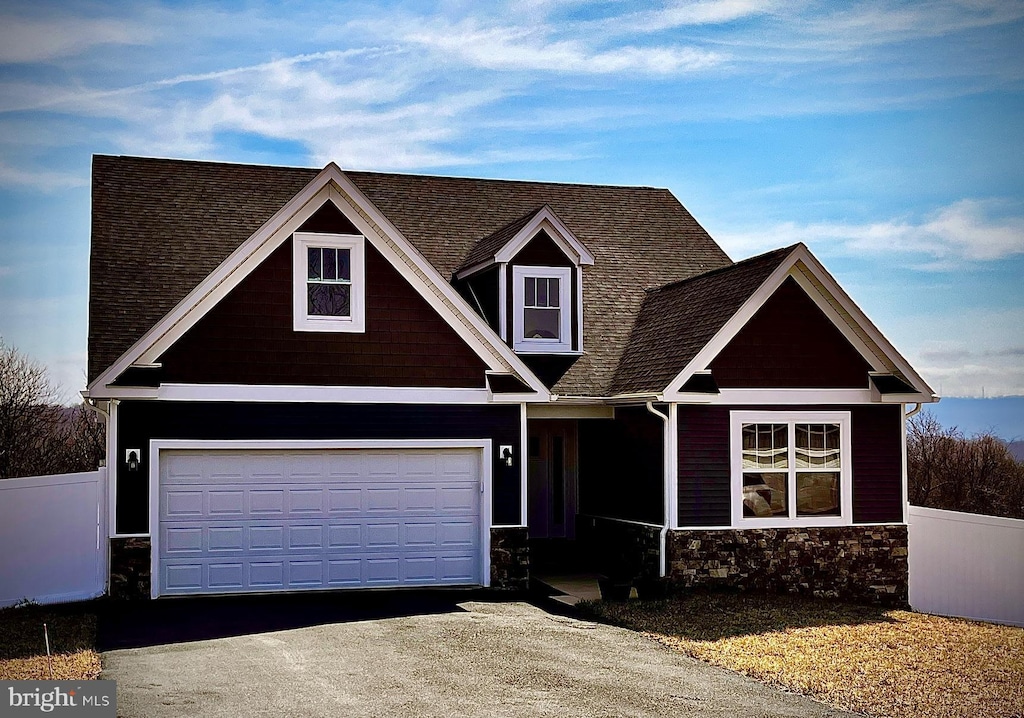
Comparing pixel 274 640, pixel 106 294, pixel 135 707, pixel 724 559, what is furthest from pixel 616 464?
pixel 135 707

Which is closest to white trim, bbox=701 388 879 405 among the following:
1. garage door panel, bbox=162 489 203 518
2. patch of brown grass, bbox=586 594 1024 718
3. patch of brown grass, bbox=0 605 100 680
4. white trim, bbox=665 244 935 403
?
white trim, bbox=665 244 935 403

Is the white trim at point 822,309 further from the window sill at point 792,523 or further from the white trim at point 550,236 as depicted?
the white trim at point 550,236

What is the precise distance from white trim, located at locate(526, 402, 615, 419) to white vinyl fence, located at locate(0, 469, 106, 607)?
7.48 metres

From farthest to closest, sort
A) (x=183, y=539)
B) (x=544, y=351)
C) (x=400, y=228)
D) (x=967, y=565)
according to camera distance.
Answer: (x=400, y=228), (x=544, y=351), (x=967, y=565), (x=183, y=539)

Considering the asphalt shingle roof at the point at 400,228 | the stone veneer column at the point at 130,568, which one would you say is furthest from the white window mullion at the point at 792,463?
the stone veneer column at the point at 130,568

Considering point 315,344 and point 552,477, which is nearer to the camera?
point 315,344

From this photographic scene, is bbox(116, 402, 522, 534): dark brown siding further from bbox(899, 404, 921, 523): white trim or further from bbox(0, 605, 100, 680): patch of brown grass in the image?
bbox(899, 404, 921, 523): white trim

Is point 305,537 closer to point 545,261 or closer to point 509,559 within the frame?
point 509,559

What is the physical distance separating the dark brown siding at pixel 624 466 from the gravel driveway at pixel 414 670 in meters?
4.02

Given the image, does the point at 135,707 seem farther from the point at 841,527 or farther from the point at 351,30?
the point at 351,30

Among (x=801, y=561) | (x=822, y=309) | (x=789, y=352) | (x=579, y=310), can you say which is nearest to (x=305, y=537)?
(x=579, y=310)

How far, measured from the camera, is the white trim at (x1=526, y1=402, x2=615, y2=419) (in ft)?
64.1

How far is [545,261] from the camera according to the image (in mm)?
20281

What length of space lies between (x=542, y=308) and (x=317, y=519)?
6.07 metres
